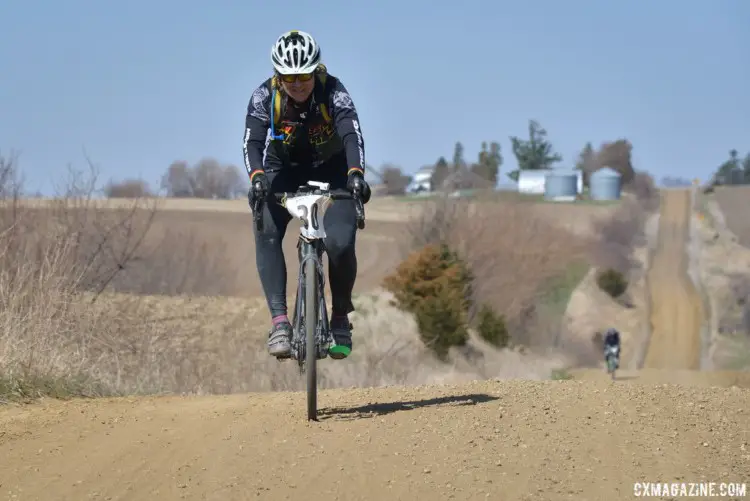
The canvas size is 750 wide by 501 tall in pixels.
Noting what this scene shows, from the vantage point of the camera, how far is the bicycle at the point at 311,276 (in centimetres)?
731

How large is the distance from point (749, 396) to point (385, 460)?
3.62 metres

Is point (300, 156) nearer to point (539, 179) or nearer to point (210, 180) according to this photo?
point (210, 180)

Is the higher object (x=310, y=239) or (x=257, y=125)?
(x=257, y=125)

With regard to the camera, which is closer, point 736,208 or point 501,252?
point 501,252

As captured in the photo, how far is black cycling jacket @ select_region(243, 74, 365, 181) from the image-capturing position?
296 inches

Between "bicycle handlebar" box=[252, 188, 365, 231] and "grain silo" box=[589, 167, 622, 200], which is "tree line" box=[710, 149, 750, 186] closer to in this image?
"grain silo" box=[589, 167, 622, 200]

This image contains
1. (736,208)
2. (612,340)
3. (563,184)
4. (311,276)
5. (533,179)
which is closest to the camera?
(311,276)

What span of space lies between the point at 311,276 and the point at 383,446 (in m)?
1.59

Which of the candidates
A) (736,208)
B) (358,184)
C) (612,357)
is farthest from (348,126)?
(736,208)

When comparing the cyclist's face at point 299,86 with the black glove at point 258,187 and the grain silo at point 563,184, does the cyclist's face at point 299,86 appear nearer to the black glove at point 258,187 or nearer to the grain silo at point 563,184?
the black glove at point 258,187

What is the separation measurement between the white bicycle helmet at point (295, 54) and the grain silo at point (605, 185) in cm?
11669

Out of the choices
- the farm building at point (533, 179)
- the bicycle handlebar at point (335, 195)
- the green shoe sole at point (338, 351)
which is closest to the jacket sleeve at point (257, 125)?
the bicycle handlebar at point (335, 195)

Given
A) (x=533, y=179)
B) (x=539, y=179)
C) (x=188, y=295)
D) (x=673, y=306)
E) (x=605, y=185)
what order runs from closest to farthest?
(x=188, y=295) < (x=673, y=306) < (x=605, y=185) < (x=533, y=179) < (x=539, y=179)

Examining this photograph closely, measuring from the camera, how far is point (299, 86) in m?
7.45
